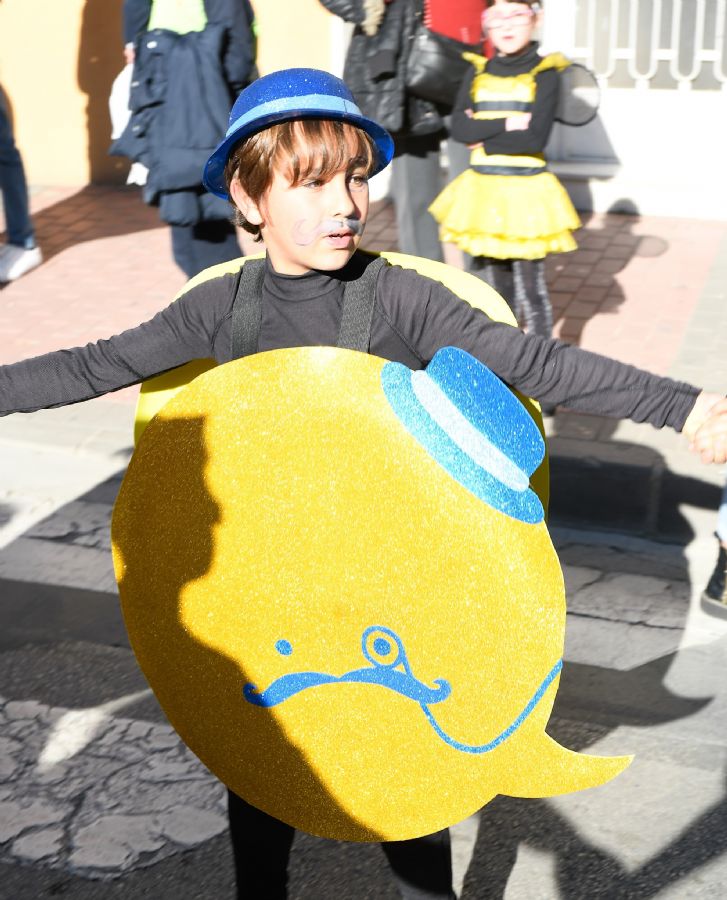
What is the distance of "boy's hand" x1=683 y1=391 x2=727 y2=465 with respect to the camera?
2.35 meters

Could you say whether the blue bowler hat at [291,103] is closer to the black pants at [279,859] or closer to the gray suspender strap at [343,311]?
the gray suspender strap at [343,311]

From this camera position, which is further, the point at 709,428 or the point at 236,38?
the point at 236,38

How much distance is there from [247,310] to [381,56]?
3643 millimetres

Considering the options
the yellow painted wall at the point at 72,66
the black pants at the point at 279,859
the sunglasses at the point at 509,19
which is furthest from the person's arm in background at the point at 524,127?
the yellow painted wall at the point at 72,66

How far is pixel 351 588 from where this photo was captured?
2371mm

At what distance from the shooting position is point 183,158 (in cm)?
563

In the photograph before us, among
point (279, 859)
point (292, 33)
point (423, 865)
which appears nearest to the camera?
point (423, 865)

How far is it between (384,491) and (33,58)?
7849mm

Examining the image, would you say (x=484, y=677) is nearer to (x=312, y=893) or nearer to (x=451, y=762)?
(x=451, y=762)

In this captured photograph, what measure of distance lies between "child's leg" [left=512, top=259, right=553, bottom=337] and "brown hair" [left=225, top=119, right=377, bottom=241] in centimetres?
307

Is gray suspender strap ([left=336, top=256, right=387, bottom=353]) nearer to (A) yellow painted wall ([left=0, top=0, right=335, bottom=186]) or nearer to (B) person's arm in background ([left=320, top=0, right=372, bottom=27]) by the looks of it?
(B) person's arm in background ([left=320, top=0, right=372, bottom=27])

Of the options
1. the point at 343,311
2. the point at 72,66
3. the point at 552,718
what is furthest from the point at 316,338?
the point at 72,66

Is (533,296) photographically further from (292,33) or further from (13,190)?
(292,33)

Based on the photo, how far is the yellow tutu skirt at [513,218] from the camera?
213 inches
